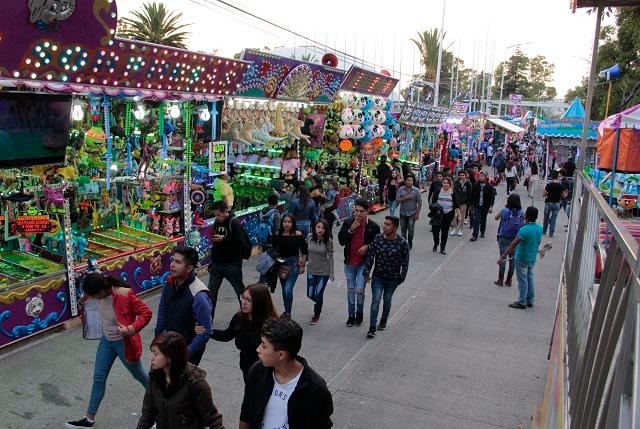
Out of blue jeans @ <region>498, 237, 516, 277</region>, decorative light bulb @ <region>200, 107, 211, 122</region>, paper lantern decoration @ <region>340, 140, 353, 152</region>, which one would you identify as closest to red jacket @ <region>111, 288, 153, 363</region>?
decorative light bulb @ <region>200, 107, 211, 122</region>

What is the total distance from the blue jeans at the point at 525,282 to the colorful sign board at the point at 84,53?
5.70 m

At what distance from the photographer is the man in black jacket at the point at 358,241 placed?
7.57m

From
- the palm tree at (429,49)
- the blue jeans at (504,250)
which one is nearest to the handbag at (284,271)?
the blue jeans at (504,250)

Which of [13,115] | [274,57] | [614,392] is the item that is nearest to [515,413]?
[614,392]

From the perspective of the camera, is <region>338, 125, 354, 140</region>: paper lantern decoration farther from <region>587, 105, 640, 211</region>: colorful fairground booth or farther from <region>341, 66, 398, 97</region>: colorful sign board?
<region>587, 105, 640, 211</region>: colorful fairground booth

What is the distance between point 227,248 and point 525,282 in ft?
15.1

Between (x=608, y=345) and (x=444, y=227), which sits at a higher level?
(x=608, y=345)

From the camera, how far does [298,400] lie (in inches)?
126

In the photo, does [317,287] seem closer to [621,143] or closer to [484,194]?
[621,143]

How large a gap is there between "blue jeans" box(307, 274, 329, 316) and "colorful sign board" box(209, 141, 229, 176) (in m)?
3.44

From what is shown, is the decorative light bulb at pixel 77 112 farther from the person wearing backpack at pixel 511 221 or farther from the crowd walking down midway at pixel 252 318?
the person wearing backpack at pixel 511 221

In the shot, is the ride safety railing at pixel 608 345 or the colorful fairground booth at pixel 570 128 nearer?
the ride safety railing at pixel 608 345

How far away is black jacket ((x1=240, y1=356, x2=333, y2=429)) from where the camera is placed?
3.20m

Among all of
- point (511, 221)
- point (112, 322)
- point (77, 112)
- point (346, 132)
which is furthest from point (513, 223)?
point (112, 322)
